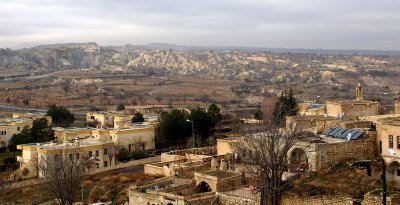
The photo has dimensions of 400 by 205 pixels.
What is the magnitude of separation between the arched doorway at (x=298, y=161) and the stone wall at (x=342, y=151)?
982mm

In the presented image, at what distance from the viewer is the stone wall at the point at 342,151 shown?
25156 mm

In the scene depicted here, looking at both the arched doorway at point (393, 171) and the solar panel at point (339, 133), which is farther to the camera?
the solar panel at point (339, 133)

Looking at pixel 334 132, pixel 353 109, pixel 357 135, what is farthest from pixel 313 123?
pixel 357 135

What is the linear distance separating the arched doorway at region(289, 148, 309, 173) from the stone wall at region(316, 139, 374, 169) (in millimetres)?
982

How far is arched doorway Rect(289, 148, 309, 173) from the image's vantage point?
26.1m

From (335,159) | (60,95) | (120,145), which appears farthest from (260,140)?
(60,95)

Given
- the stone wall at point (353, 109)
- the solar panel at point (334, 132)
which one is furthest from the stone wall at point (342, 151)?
the stone wall at point (353, 109)

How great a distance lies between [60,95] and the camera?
415 feet

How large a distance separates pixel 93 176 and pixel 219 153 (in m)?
9.63

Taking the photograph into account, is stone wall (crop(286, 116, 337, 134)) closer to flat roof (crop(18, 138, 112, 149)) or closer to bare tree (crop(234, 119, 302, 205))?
bare tree (crop(234, 119, 302, 205))

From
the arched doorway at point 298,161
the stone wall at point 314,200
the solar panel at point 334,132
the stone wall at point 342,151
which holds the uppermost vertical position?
the solar panel at point 334,132

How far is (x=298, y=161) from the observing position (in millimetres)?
27094

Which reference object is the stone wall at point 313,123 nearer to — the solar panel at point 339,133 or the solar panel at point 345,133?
the solar panel at point 339,133

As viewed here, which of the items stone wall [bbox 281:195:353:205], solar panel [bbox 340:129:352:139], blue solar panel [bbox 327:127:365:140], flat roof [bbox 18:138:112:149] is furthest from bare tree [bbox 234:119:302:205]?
flat roof [bbox 18:138:112:149]
